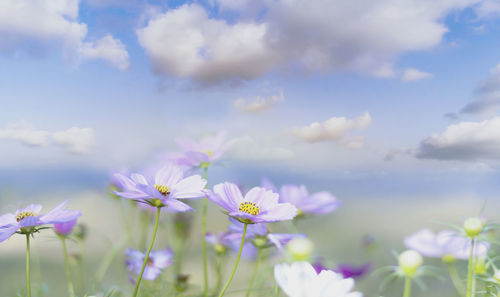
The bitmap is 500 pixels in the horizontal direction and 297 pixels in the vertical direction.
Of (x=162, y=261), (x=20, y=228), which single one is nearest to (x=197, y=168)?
(x=162, y=261)

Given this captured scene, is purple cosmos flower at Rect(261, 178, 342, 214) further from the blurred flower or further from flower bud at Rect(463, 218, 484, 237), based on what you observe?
flower bud at Rect(463, 218, 484, 237)

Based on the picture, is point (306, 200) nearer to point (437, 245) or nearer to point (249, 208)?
point (437, 245)

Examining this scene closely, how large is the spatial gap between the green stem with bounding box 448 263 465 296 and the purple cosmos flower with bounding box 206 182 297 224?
0.25m

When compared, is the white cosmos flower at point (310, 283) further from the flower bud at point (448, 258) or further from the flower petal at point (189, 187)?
the flower bud at point (448, 258)

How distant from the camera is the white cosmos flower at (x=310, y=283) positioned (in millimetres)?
289

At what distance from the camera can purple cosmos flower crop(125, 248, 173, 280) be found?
626 millimetres

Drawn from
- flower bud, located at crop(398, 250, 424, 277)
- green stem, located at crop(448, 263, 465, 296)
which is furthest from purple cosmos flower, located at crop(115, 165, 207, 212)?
green stem, located at crop(448, 263, 465, 296)

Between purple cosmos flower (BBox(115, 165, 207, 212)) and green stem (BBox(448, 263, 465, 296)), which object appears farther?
green stem (BBox(448, 263, 465, 296))

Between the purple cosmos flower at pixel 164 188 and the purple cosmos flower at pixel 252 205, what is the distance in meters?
0.02

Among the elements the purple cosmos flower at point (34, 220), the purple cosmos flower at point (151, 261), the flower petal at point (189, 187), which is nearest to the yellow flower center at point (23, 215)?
the purple cosmos flower at point (34, 220)

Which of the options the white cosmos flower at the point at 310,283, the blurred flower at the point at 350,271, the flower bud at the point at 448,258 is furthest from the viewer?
the flower bud at the point at 448,258

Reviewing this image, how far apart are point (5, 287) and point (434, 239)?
2.02 ft

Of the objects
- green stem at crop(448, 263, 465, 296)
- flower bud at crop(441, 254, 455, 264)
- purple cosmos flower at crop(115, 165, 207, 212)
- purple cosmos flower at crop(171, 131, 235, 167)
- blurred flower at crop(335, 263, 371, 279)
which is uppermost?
purple cosmos flower at crop(171, 131, 235, 167)

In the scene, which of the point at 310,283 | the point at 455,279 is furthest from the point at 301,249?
the point at 455,279
